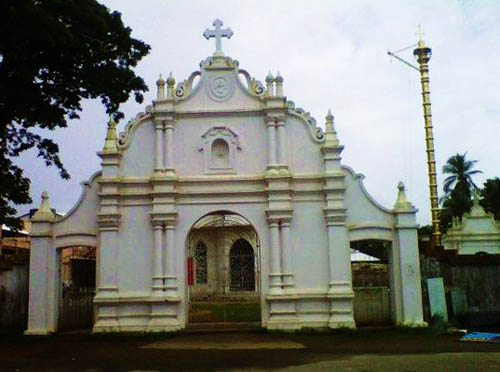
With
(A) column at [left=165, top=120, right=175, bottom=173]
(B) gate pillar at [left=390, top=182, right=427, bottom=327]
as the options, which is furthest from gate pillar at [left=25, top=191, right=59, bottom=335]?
(B) gate pillar at [left=390, top=182, right=427, bottom=327]

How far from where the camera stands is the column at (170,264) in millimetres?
16939

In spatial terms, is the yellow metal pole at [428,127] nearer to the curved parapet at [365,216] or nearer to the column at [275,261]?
the curved parapet at [365,216]

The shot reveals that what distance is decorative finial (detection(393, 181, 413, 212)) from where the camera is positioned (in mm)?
17453

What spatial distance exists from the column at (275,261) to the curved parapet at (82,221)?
5237 millimetres

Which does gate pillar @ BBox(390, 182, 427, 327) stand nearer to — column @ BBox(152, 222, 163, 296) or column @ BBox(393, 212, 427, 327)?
column @ BBox(393, 212, 427, 327)

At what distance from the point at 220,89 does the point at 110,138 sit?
362 centimetres

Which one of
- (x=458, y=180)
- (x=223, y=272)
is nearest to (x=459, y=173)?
(x=458, y=180)

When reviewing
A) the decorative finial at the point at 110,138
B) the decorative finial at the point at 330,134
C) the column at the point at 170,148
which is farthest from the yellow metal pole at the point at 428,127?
the decorative finial at the point at 110,138

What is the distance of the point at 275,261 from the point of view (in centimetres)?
1702

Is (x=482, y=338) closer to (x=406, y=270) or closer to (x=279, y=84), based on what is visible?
(x=406, y=270)

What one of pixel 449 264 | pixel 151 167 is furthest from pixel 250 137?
pixel 449 264

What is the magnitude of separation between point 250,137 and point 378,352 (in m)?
7.75

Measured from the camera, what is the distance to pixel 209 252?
1427 inches

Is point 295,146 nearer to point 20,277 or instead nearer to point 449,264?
Answer: point 449,264
